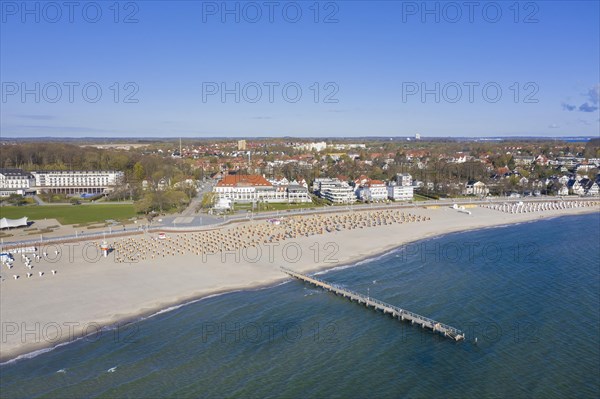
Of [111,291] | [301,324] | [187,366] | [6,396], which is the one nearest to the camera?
[6,396]

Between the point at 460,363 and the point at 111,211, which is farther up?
the point at 111,211

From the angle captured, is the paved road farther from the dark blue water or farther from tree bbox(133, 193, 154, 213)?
the dark blue water

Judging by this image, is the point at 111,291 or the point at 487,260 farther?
the point at 487,260

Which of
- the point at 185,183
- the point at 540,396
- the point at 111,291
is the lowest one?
the point at 540,396

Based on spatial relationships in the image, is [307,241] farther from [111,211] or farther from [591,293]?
[111,211]

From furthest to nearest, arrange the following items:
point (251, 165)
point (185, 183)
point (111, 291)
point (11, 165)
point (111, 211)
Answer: point (251, 165), point (11, 165), point (185, 183), point (111, 211), point (111, 291)

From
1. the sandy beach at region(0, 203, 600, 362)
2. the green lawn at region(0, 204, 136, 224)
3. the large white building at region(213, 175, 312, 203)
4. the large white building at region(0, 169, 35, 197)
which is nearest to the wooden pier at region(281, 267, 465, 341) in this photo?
the sandy beach at region(0, 203, 600, 362)

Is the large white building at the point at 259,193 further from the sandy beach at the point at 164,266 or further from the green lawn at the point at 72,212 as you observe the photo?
the sandy beach at the point at 164,266

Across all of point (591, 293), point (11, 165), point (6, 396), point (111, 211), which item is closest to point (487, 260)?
point (591, 293)
